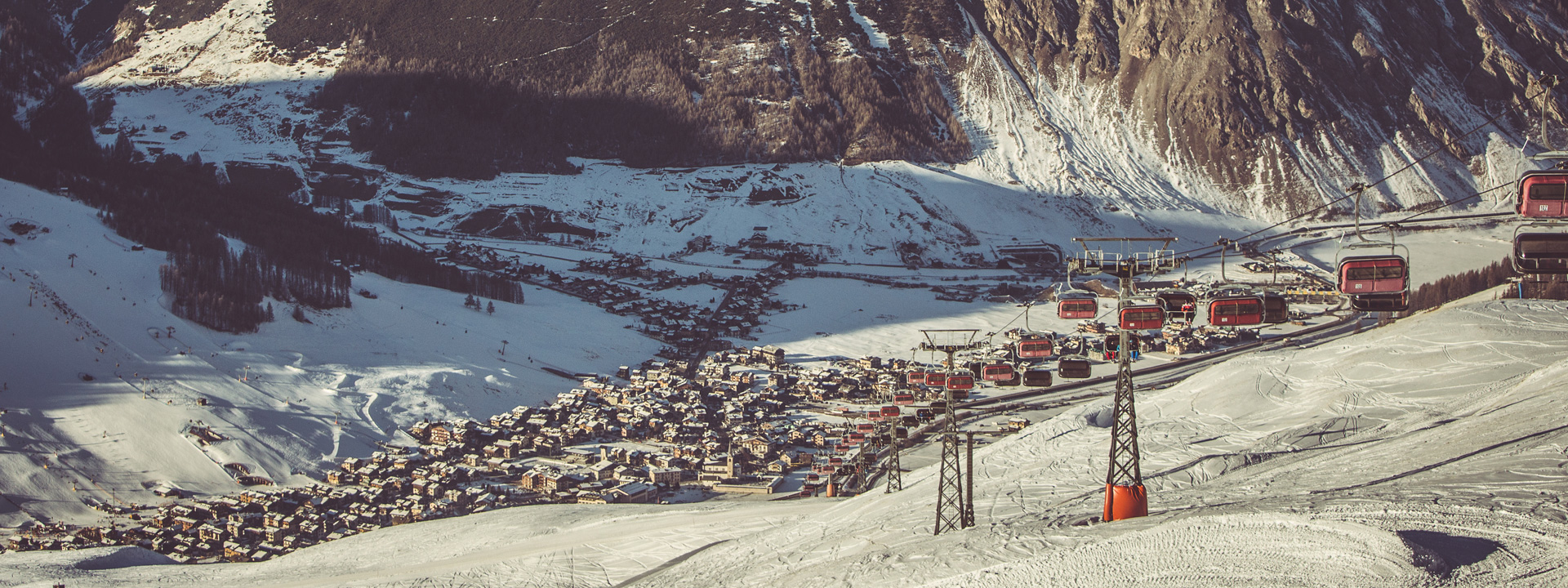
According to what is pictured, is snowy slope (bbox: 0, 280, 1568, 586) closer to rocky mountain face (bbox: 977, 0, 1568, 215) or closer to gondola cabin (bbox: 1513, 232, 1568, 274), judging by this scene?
gondola cabin (bbox: 1513, 232, 1568, 274)

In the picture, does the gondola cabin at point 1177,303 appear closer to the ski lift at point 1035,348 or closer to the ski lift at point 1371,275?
the ski lift at point 1371,275

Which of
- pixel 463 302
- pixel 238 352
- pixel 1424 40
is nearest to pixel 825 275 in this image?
pixel 463 302

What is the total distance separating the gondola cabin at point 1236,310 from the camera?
20656mm

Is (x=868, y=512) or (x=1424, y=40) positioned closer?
(x=868, y=512)

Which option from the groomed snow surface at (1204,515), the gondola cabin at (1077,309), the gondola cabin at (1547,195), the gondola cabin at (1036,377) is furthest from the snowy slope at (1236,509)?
the gondola cabin at (1547,195)

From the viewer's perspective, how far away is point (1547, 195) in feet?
56.5

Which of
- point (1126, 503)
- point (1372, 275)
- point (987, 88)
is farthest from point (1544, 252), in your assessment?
point (987, 88)

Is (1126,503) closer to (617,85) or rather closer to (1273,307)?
(1273,307)

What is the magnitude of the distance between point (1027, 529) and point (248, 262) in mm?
51881

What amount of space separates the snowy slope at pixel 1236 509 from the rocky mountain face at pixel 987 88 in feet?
221

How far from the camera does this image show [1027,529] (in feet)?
58.9

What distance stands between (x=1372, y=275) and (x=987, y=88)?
10085 cm

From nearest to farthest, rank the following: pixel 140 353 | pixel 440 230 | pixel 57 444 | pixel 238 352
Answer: pixel 57 444, pixel 140 353, pixel 238 352, pixel 440 230

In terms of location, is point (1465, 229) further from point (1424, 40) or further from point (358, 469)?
point (358, 469)
